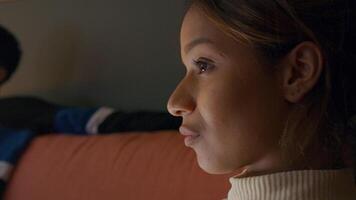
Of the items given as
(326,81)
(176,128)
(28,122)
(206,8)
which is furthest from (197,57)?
(28,122)

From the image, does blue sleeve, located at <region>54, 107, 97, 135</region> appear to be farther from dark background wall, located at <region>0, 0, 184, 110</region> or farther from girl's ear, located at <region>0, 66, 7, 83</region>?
girl's ear, located at <region>0, 66, 7, 83</region>

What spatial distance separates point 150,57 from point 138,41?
0.19 ft

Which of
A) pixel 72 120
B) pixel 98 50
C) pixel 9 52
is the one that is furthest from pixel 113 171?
pixel 9 52

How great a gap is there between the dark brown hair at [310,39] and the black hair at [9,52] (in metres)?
0.97

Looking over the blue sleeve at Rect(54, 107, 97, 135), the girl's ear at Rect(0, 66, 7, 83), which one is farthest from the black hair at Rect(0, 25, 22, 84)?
the blue sleeve at Rect(54, 107, 97, 135)

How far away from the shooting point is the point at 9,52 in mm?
1608

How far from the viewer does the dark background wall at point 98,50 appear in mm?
1452

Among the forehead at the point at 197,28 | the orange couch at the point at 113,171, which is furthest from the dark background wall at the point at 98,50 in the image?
the forehead at the point at 197,28

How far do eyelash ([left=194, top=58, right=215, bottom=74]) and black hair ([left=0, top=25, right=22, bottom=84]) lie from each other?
38.0 inches

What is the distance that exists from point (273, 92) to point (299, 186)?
123 mm

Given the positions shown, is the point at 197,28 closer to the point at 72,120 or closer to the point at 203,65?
the point at 203,65

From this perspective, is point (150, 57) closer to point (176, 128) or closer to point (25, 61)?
point (176, 128)

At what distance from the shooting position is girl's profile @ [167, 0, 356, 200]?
0.71 meters

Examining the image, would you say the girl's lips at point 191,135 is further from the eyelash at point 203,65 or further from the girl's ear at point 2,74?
the girl's ear at point 2,74
